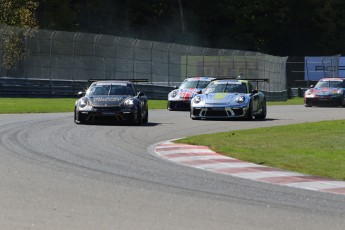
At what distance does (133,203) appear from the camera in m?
10.5

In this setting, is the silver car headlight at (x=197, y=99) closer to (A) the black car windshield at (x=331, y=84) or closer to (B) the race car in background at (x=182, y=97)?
(B) the race car in background at (x=182, y=97)

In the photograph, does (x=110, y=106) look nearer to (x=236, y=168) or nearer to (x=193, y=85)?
(x=236, y=168)

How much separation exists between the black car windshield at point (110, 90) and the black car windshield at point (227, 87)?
3.92 metres

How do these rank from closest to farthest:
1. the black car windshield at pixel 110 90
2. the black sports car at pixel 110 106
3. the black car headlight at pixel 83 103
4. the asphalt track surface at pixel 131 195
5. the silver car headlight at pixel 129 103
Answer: the asphalt track surface at pixel 131 195, the black sports car at pixel 110 106, the black car headlight at pixel 83 103, the silver car headlight at pixel 129 103, the black car windshield at pixel 110 90

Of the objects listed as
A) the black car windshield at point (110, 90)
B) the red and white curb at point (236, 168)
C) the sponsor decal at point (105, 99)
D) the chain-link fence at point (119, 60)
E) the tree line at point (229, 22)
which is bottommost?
the red and white curb at point (236, 168)

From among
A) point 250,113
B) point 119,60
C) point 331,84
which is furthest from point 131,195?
point 119,60

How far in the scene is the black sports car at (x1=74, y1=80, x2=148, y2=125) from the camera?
2498 cm

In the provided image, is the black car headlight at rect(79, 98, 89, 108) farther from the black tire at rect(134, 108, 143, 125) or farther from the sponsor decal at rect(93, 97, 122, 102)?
the black tire at rect(134, 108, 143, 125)

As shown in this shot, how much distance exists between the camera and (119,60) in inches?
2005

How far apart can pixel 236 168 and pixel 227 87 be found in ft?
51.6

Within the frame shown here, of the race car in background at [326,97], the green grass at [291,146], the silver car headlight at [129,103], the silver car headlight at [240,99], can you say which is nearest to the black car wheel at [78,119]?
the silver car headlight at [129,103]

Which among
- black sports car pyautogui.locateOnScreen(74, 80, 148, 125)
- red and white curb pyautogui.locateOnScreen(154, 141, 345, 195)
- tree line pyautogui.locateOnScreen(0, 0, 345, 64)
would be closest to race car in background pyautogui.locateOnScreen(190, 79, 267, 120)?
black sports car pyautogui.locateOnScreen(74, 80, 148, 125)

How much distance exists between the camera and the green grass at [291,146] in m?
14.9

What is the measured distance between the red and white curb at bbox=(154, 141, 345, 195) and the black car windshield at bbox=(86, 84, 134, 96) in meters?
7.71
